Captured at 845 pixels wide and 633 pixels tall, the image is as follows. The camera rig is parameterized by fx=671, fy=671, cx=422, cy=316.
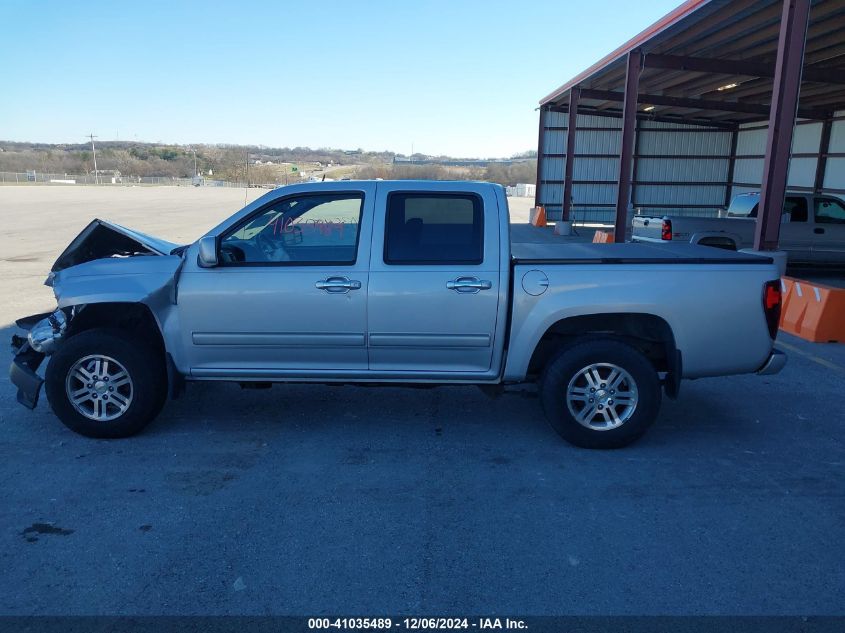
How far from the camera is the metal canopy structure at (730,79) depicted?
10.2m

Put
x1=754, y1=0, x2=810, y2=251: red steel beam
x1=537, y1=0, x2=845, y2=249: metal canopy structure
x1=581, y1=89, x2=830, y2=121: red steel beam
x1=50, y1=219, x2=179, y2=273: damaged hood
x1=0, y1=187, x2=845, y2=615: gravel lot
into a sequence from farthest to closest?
1. x1=581, y1=89, x2=830, y2=121: red steel beam
2. x1=537, y1=0, x2=845, y2=249: metal canopy structure
3. x1=754, y1=0, x2=810, y2=251: red steel beam
4. x1=50, y1=219, x2=179, y2=273: damaged hood
5. x1=0, y1=187, x2=845, y2=615: gravel lot

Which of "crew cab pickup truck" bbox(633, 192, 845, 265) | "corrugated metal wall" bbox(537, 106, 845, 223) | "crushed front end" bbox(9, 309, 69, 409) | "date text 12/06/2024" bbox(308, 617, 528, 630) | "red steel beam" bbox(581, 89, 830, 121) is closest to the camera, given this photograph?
"date text 12/06/2024" bbox(308, 617, 528, 630)

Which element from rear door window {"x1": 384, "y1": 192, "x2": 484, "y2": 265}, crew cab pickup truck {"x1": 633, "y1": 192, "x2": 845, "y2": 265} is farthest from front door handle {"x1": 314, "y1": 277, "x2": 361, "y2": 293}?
crew cab pickup truck {"x1": 633, "y1": 192, "x2": 845, "y2": 265}

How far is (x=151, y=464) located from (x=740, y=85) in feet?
74.1

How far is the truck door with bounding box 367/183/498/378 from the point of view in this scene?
15.5 feet

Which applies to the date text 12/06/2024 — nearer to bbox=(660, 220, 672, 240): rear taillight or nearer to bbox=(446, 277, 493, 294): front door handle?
bbox=(446, 277, 493, 294): front door handle

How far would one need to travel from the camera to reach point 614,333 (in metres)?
5.00

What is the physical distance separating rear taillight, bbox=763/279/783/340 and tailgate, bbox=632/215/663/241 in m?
9.54

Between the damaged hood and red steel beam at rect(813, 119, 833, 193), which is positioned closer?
the damaged hood

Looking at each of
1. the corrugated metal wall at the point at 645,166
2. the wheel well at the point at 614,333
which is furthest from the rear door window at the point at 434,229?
the corrugated metal wall at the point at 645,166

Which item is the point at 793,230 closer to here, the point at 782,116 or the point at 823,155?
the point at 782,116

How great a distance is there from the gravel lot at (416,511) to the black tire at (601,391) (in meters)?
0.14

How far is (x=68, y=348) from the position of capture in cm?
489

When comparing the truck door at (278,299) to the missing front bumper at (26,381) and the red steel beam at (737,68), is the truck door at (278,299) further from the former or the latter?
the red steel beam at (737,68)
